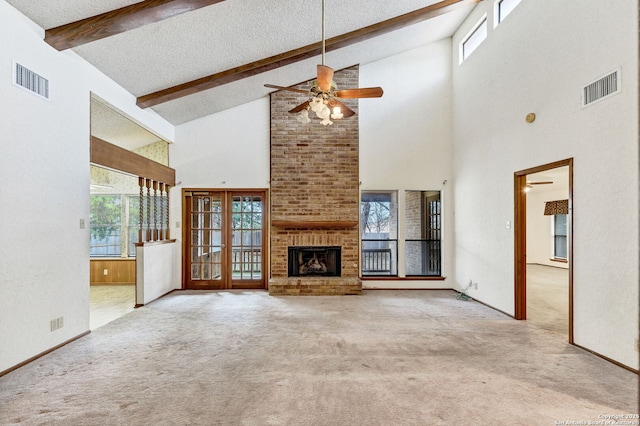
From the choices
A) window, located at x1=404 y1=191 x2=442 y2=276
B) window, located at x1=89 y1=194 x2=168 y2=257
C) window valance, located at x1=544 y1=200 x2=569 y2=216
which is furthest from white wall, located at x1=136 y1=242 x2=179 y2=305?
window valance, located at x1=544 y1=200 x2=569 y2=216

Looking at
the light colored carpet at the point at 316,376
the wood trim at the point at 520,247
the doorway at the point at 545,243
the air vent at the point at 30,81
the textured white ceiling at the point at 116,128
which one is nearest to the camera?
the light colored carpet at the point at 316,376

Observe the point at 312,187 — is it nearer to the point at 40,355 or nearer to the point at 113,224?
the point at 40,355

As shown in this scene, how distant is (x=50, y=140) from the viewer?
3.26m

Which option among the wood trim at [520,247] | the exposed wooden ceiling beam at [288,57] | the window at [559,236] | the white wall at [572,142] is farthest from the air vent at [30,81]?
the window at [559,236]

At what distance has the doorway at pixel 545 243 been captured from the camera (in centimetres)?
401

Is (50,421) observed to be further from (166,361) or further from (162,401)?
(166,361)

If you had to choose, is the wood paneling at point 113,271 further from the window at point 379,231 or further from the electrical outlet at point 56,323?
the window at point 379,231

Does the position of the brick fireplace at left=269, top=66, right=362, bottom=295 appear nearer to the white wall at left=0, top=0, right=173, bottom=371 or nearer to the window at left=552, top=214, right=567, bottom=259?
the white wall at left=0, top=0, right=173, bottom=371

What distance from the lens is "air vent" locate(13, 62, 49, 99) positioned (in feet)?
9.54

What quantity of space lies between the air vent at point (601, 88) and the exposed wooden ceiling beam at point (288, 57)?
9.01 ft

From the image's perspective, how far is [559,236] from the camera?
9508 millimetres

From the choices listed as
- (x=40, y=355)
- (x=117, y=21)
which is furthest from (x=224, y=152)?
(x=40, y=355)

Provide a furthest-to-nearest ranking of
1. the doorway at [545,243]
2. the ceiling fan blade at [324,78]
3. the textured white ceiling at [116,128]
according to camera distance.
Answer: the textured white ceiling at [116,128] → the doorway at [545,243] → the ceiling fan blade at [324,78]

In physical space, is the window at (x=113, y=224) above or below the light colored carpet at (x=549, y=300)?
above
